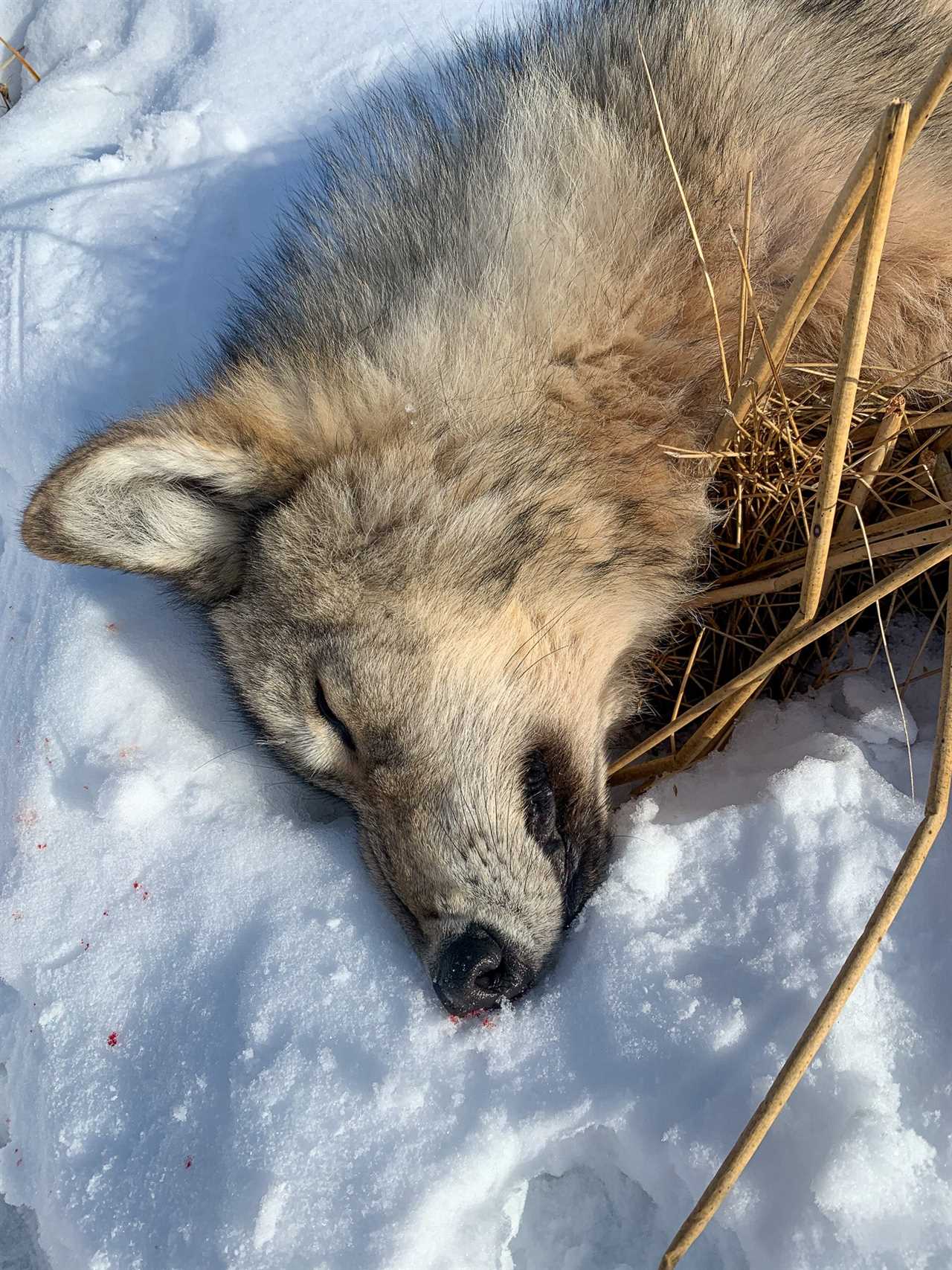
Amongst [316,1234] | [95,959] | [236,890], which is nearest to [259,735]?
[236,890]

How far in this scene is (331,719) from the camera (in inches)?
94.5

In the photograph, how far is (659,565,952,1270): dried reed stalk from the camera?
64.2 inches

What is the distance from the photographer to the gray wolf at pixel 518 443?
220cm

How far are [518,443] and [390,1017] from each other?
1.25 m

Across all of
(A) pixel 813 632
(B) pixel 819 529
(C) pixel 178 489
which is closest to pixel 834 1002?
(A) pixel 813 632

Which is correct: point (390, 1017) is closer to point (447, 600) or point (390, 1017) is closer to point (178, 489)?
point (447, 600)

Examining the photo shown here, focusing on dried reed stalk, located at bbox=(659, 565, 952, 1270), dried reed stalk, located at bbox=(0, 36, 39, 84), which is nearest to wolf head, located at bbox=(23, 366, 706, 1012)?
dried reed stalk, located at bbox=(659, 565, 952, 1270)

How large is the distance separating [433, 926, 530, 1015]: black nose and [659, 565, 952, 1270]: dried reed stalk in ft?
1.84

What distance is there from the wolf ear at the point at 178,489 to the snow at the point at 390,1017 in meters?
0.39

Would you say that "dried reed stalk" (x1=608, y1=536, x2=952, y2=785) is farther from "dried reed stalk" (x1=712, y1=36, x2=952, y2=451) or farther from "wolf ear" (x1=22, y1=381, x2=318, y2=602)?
"wolf ear" (x1=22, y1=381, x2=318, y2=602)

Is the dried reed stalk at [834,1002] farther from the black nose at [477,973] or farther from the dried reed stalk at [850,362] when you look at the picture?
the black nose at [477,973]

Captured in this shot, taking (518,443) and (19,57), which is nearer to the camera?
(518,443)

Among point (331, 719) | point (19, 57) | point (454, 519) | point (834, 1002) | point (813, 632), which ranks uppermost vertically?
point (19, 57)

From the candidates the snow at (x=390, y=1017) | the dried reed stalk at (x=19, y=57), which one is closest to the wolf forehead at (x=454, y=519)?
the snow at (x=390, y=1017)
